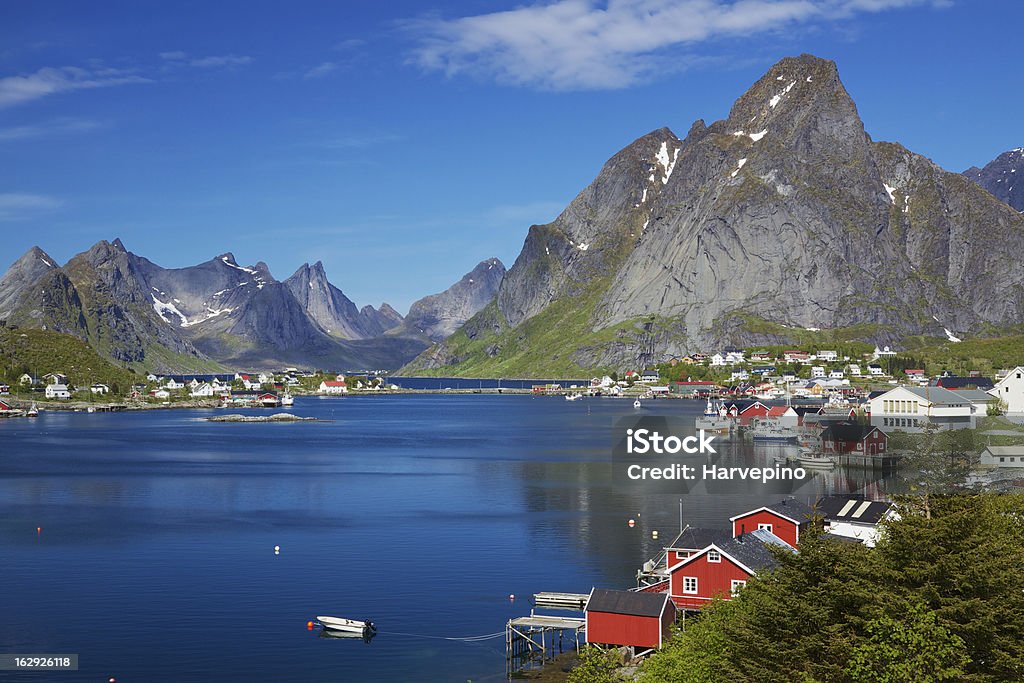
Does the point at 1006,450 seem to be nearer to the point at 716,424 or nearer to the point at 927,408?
the point at 927,408

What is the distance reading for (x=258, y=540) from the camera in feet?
199

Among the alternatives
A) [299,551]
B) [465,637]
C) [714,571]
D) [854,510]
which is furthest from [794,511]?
[299,551]

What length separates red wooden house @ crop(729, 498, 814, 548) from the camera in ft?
150

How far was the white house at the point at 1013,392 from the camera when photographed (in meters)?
114

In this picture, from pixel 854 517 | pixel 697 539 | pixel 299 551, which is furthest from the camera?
pixel 299 551

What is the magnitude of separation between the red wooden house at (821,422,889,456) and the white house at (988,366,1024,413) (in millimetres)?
21261

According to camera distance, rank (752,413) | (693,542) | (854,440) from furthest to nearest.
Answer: (752,413), (854,440), (693,542)

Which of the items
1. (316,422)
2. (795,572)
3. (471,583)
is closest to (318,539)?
(471,583)

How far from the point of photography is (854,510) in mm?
50406

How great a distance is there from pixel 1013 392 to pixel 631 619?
313ft

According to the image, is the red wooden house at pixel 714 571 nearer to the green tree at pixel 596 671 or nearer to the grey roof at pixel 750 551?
the grey roof at pixel 750 551

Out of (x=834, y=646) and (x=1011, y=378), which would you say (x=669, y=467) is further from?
(x=834, y=646)

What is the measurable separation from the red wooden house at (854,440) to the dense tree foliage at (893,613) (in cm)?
6827

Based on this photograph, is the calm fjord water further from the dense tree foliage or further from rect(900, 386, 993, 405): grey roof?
rect(900, 386, 993, 405): grey roof
